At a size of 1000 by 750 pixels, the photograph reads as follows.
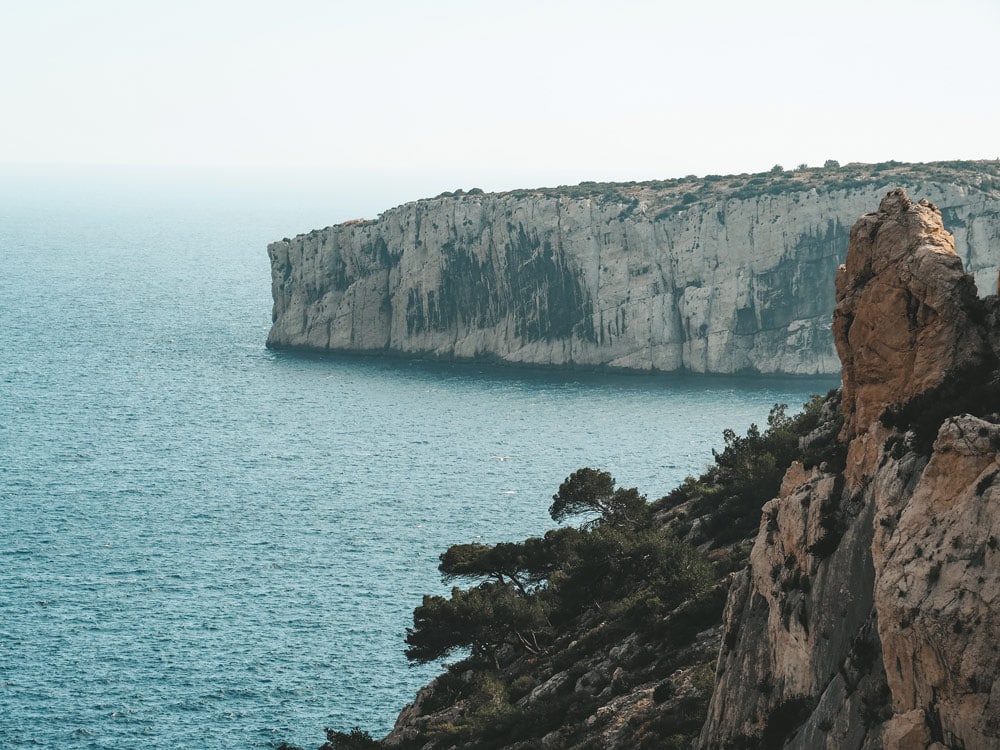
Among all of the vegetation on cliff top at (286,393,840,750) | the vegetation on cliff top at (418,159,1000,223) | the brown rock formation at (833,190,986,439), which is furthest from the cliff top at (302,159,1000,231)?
the brown rock formation at (833,190,986,439)

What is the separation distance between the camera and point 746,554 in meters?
50.3

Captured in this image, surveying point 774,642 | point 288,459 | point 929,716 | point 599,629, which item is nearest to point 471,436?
point 288,459

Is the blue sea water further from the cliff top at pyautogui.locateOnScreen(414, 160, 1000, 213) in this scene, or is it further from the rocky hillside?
the cliff top at pyautogui.locateOnScreen(414, 160, 1000, 213)

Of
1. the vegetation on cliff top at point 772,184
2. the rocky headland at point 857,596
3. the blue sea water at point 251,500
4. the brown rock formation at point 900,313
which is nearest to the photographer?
the rocky headland at point 857,596

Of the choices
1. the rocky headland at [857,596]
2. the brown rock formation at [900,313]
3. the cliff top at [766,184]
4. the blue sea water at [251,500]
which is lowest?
the blue sea water at [251,500]

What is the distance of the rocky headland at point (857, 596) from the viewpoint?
19422 millimetres

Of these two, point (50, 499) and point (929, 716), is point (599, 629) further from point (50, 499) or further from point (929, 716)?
point (50, 499)

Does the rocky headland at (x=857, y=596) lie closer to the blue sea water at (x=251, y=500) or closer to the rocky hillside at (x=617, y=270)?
the blue sea water at (x=251, y=500)

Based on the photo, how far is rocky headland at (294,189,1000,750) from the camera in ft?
63.7

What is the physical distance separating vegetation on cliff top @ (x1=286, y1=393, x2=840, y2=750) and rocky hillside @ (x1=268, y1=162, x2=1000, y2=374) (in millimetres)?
81721

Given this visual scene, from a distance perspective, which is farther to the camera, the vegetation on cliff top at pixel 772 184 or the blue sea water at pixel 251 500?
the vegetation on cliff top at pixel 772 184

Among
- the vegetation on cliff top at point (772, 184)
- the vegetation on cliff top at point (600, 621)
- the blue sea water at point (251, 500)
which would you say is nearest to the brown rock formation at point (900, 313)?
the vegetation on cliff top at point (600, 621)

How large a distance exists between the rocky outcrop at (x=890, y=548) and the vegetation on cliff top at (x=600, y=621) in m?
2.81

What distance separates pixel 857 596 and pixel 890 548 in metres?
4.03
